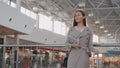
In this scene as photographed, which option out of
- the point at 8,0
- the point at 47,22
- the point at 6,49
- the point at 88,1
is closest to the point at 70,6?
the point at 88,1

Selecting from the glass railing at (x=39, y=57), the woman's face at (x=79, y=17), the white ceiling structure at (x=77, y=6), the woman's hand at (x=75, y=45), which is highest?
the white ceiling structure at (x=77, y=6)

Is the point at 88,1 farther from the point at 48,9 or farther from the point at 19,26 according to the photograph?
the point at 19,26

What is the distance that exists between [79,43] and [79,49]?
9 centimetres

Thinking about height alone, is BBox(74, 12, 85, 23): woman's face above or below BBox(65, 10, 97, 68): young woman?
above

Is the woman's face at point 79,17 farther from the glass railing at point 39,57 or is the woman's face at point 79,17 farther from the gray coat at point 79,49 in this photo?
the glass railing at point 39,57

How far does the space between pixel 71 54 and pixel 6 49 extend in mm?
2934

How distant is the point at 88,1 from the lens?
32.0 metres

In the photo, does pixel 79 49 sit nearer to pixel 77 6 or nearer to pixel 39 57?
pixel 39 57

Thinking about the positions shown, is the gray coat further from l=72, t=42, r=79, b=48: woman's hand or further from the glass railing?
the glass railing

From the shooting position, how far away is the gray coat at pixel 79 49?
12.8 ft

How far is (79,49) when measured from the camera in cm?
393

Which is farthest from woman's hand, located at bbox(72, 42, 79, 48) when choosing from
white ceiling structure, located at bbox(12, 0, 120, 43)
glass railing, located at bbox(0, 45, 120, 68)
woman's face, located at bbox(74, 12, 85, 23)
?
white ceiling structure, located at bbox(12, 0, 120, 43)

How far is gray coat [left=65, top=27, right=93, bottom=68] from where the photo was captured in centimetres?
389

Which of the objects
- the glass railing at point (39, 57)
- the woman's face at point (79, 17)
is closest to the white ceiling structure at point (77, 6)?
the glass railing at point (39, 57)
